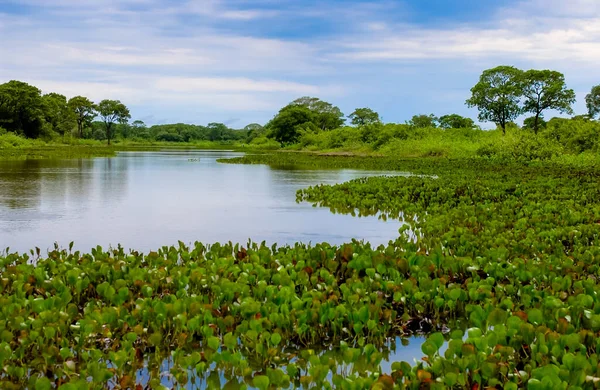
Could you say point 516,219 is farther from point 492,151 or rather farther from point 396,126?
point 396,126

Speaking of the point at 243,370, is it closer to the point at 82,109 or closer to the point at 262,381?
the point at 262,381

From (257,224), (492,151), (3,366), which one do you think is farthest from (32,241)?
(492,151)

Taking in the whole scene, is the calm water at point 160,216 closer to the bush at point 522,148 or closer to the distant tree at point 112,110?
the bush at point 522,148

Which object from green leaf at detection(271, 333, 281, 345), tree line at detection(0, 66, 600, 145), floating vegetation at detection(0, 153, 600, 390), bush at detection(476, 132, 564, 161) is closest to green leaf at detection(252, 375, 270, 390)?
floating vegetation at detection(0, 153, 600, 390)

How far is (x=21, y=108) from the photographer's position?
66625 mm

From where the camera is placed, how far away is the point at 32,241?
9.69m

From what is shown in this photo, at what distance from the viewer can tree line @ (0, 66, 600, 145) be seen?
182 feet

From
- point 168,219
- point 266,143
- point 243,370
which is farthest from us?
point 266,143

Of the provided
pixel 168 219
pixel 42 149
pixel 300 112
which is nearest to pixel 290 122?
pixel 300 112

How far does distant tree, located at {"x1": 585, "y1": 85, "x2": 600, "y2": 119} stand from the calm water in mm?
66765

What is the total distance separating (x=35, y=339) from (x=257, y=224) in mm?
7156

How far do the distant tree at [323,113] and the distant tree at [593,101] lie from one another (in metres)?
31.3

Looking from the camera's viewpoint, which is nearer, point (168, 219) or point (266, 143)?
point (168, 219)

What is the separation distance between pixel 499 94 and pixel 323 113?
3107 centimetres
